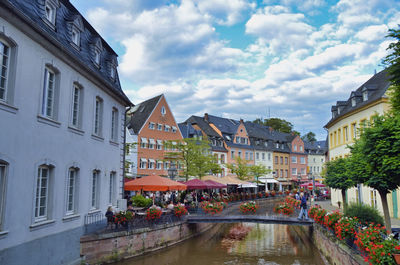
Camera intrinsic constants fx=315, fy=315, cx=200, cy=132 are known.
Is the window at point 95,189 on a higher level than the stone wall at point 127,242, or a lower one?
higher

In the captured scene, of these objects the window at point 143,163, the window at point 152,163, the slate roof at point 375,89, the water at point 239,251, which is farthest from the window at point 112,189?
the window at point 152,163

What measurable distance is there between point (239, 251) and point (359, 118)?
17.2 meters

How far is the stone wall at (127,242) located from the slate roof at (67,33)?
6.79 meters

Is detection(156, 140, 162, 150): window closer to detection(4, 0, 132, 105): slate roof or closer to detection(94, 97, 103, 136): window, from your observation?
detection(4, 0, 132, 105): slate roof

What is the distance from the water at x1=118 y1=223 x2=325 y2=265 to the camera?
47.1ft

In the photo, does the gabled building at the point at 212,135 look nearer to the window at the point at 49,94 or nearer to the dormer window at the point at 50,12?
the window at the point at 49,94

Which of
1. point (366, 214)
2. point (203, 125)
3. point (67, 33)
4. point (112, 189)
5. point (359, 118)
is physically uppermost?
point (203, 125)

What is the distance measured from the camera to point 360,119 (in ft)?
87.4

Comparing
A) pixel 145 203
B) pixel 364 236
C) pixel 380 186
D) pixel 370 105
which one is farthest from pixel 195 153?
pixel 364 236

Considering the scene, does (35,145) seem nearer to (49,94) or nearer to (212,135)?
(49,94)

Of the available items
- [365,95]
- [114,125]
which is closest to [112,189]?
[114,125]

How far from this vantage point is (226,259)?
1485 cm

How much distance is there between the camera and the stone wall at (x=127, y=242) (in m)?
12.3

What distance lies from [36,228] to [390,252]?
381 inches
